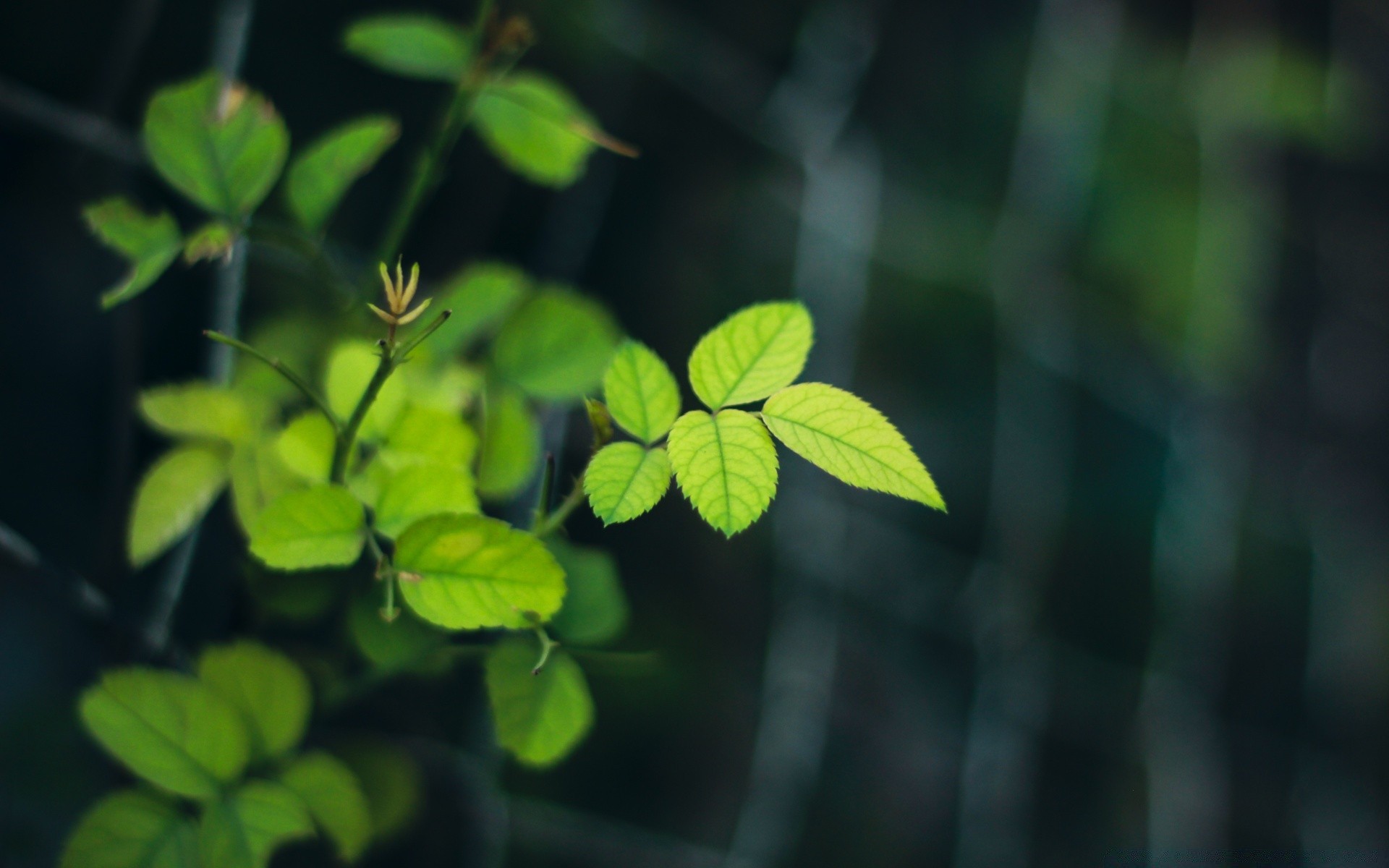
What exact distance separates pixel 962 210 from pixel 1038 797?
83 cm

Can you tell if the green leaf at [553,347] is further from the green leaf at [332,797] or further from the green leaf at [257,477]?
the green leaf at [332,797]

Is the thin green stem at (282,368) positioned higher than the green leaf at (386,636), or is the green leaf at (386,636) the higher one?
the thin green stem at (282,368)

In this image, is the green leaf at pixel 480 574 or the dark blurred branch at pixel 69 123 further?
the dark blurred branch at pixel 69 123

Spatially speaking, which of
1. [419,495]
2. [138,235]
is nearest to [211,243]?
[138,235]

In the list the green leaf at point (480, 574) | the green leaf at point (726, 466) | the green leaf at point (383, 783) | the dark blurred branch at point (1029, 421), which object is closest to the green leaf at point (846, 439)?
the green leaf at point (726, 466)

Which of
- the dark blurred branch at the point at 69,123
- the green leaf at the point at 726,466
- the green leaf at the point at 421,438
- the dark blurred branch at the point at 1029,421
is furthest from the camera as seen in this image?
the dark blurred branch at the point at 1029,421

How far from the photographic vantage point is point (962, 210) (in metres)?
1.22

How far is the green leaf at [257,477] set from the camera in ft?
1.59

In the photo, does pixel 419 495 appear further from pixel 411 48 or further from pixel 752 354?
pixel 411 48

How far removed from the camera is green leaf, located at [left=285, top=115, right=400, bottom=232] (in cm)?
48

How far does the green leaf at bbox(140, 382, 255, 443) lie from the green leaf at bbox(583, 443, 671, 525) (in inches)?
9.3

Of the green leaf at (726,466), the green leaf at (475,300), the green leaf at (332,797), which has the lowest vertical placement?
the green leaf at (332,797)

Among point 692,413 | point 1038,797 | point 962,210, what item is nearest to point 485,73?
point 692,413

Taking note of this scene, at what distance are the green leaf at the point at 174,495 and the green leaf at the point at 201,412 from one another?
0.05 ft
